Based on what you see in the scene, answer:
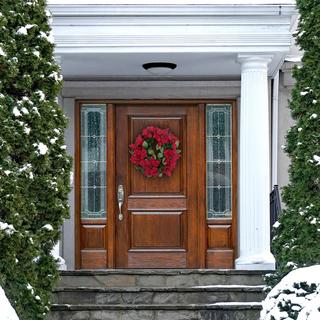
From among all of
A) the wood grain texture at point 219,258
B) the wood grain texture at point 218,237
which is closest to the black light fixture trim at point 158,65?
the wood grain texture at point 218,237

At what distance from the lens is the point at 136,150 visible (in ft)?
33.4

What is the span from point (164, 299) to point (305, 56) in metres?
2.61

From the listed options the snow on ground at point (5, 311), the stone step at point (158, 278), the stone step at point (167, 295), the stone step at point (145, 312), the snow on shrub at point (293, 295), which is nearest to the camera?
the snow on ground at point (5, 311)

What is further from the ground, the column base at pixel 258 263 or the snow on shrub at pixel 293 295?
the snow on shrub at pixel 293 295

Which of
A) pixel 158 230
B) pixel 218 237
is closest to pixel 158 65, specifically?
pixel 158 230

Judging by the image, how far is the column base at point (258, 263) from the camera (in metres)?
8.60

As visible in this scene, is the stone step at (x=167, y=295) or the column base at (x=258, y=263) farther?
the column base at (x=258, y=263)

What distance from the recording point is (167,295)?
8.12 meters

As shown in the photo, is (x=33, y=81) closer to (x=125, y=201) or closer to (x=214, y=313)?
(x=214, y=313)

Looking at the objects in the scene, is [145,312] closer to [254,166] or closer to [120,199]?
[254,166]

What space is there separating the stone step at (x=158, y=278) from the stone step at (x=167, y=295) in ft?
1.06

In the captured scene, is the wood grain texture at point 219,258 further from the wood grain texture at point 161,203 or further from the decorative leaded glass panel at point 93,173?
the decorative leaded glass panel at point 93,173

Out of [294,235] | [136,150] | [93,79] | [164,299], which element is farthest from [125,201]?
[294,235]

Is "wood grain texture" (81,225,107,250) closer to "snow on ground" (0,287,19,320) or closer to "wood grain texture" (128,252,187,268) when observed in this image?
"wood grain texture" (128,252,187,268)
